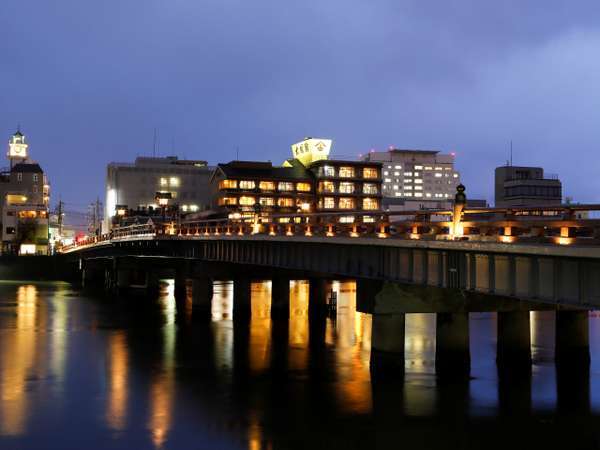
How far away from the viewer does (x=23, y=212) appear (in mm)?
154375

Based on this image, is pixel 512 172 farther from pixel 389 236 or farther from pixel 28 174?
pixel 389 236

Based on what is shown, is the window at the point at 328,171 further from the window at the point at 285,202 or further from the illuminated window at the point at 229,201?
the illuminated window at the point at 229,201

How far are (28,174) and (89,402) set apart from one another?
138826 mm

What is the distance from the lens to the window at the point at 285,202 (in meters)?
146

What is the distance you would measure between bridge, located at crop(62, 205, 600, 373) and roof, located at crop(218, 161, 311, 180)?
278ft

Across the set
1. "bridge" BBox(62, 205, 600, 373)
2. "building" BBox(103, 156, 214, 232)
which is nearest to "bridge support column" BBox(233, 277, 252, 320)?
"bridge" BBox(62, 205, 600, 373)

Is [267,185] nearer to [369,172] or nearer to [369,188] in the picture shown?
[369,188]

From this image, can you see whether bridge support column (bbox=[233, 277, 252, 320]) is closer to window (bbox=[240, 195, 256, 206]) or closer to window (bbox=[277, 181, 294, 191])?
window (bbox=[240, 195, 256, 206])

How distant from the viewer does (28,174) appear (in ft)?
524

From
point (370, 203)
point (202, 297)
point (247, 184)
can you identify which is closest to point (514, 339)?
point (202, 297)

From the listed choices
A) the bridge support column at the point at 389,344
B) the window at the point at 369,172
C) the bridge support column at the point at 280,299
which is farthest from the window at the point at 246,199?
the bridge support column at the point at 389,344

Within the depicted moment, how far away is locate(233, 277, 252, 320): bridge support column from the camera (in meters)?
61.5

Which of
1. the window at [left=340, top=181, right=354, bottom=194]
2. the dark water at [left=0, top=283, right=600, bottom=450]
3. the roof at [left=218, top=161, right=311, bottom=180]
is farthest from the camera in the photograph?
the window at [left=340, top=181, right=354, bottom=194]

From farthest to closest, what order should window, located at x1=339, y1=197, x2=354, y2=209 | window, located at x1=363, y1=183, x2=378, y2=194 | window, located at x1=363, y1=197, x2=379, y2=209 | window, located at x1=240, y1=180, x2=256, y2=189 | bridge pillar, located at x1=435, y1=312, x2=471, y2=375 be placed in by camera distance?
window, located at x1=363, y1=183, x2=378, y2=194, window, located at x1=363, y1=197, x2=379, y2=209, window, located at x1=339, y1=197, x2=354, y2=209, window, located at x1=240, y1=180, x2=256, y2=189, bridge pillar, located at x1=435, y1=312, x2=471, y2=375
